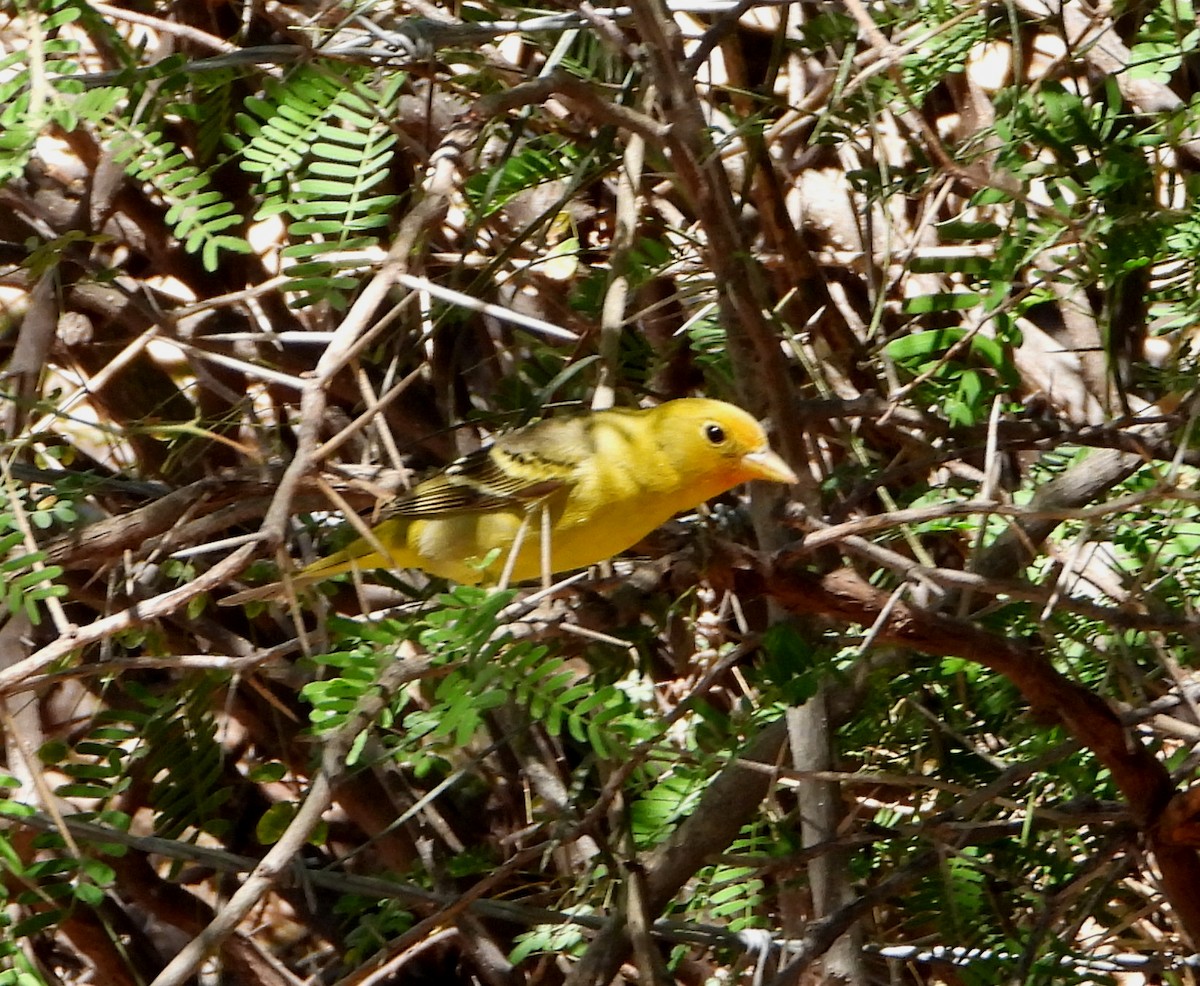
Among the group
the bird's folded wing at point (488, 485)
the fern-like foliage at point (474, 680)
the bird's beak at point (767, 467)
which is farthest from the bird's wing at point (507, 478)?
the fern-like foliage at point (474, 680)

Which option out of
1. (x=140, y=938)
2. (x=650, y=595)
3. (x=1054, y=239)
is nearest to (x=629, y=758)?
(x=650, y=595)

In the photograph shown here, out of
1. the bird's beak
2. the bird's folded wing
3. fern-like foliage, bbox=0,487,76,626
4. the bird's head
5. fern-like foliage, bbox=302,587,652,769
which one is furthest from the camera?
the bird's folded wing

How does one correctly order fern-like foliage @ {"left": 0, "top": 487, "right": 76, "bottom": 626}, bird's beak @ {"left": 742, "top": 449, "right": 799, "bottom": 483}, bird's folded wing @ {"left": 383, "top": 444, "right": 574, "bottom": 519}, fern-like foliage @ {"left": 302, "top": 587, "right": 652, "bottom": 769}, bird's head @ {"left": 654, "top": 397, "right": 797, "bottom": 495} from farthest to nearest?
bird's folded wing @ {"left": 383, "top": 444, "right": 574, "bottom": 519}
bird's head @ {"left": 654, "top": 397, "right": 797, "bottom": 495}
bird's beak @ {"left": 742, "top": 449, "right": 799, "bottom": 483}
fern-like foliage @ {"left": 0, "top": 487, "right": 76, "bottom": 626}
fern-like foliage @ {"left": 302, "top": 587, "right": 652, "bottom": 769}

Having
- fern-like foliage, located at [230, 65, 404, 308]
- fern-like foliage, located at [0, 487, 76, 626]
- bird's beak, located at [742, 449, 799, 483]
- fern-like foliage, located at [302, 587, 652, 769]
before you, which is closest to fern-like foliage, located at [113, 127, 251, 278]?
fern-like foliage, located at [230, 65, 404, 308]

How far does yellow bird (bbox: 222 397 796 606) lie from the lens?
2016 millimetres

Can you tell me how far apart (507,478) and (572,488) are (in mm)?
123

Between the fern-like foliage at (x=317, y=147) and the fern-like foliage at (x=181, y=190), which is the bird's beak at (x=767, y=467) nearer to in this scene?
the fern-like foliage at (x=317, y=147)

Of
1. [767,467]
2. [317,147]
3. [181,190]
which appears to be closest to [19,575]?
[181,190]

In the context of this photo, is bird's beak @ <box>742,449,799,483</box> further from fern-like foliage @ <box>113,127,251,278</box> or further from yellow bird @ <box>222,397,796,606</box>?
fern-like foliage @ <box>113,127,251,278</box>

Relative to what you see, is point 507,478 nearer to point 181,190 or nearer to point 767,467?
point 767,467

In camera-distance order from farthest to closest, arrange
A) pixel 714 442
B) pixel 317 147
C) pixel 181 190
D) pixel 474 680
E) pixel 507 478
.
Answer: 1. pixel 507 478
2. pixel 714 442
3. pixel 317 147
4. pixel 181 190
5. pixel 474 680

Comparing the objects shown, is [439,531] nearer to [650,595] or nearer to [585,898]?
[650,595]

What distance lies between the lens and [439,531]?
219 centimetres

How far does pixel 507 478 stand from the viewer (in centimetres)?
216
